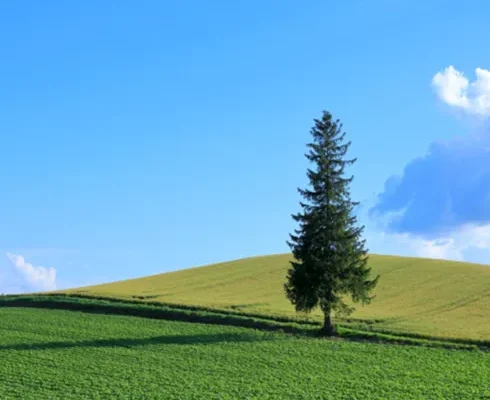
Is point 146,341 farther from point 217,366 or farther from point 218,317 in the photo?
point 218,317

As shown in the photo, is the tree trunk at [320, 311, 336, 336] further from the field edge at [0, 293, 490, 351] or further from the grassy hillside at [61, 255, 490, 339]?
the grassy hillside at [61, 255, 490, 339]

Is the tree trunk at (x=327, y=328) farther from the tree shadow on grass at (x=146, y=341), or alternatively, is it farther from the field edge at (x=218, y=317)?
the tree shadow on grass at (x=146, y=341)

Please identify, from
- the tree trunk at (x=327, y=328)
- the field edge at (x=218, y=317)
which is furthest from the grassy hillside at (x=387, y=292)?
the tree trunk at (x=327, y=328)

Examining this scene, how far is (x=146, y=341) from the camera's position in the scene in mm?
41188

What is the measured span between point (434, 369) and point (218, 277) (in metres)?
43.8

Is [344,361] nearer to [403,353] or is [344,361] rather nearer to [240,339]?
[403,353]

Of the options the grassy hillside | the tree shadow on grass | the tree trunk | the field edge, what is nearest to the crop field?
the tree shadow on grass

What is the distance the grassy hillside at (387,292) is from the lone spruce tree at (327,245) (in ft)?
10.8

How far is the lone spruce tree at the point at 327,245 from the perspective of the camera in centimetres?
4738

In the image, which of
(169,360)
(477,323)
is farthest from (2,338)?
(477,323)

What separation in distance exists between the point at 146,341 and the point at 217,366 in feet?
29.7

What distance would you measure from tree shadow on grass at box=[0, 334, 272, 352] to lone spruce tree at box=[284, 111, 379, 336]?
6163 millimetres

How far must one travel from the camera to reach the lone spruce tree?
1865 inches

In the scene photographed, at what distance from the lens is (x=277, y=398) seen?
26984 millimetres
